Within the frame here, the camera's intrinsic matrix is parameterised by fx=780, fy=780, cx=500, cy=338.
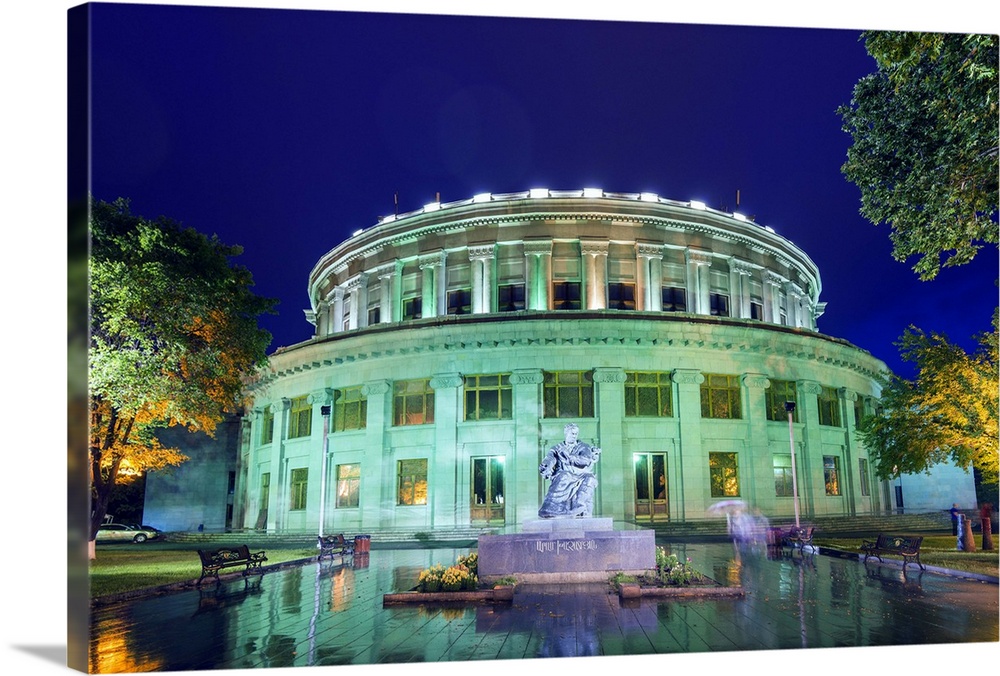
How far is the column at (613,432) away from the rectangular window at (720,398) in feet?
12.8

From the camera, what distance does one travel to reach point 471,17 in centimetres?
1551

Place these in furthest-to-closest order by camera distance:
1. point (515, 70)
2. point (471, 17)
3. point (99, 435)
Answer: point (99, 435) → point (515, 70) → point (471, 17)

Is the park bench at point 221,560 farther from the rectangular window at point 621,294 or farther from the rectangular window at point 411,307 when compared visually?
the rectangular window at point 621,294

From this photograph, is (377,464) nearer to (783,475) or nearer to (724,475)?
(724,475)

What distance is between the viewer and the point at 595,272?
40625mm

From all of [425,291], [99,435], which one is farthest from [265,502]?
[99,435]

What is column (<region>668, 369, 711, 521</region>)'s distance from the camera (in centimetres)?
3400

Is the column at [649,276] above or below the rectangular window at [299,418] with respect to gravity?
above

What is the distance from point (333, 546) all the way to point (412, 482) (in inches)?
281

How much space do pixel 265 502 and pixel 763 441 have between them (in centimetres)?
2539

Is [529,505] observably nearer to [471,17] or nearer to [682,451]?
[682,451]

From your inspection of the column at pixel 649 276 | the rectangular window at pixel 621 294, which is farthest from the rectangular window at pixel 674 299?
the rectangular window at pixel 621 294

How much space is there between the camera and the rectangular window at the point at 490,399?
34.0 meters

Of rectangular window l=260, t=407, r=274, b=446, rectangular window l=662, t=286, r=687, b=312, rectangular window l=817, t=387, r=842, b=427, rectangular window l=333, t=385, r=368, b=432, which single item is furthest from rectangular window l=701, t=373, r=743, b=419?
rectangular window l=260, t=407, r=274, b=446
